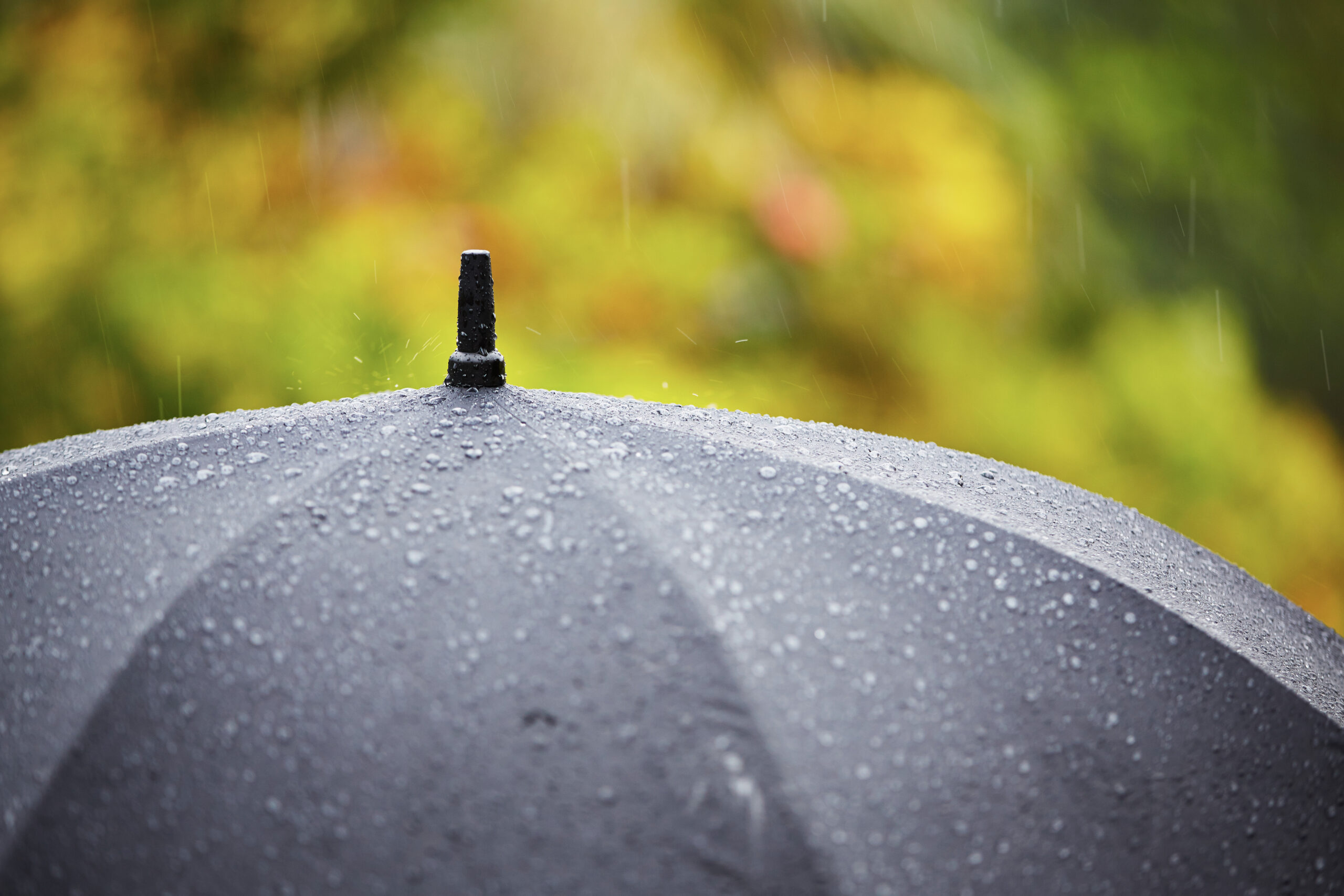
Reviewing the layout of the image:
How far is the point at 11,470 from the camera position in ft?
3.95

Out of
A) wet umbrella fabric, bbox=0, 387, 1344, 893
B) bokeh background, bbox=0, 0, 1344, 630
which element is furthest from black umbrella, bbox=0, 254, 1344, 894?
bokeh background, bbox=0, 0, 1344, 630

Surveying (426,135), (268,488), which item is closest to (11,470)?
(268,488)

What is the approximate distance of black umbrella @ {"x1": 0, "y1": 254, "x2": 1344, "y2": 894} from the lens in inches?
31.5

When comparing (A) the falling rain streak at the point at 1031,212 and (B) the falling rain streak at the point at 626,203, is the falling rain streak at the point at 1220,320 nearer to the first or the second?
(A) the falling rain streak at the point at 1031,212

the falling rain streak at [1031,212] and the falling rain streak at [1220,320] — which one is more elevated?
the falling rain streak at [1031,212]

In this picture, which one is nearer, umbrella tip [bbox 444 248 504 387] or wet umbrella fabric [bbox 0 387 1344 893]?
wet umbrella fabric [bbox 0 387 1344 893]

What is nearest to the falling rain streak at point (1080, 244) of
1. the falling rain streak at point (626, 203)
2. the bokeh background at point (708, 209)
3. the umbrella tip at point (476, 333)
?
the bokeh background at point (708, 209)

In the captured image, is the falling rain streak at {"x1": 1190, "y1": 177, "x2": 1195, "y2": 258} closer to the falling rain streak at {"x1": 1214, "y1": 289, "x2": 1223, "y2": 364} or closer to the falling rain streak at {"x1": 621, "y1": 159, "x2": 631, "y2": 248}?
the falling rain streak at {"x1": 1214, "y1": 289, "x2": 1223, "y2": 364}

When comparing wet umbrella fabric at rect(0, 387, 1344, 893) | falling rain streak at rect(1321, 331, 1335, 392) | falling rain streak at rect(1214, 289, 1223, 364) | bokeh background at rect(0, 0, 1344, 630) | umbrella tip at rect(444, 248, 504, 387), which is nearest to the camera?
wet umbrella fabric at rect(0, 387, 1344, 893)

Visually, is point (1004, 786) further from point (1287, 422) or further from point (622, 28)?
point (1287, 422)

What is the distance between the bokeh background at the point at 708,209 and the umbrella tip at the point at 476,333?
199 centimetres

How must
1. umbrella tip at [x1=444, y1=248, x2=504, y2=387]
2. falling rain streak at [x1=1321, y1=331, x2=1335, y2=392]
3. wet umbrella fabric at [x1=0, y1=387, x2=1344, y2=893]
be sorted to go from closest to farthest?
wet umbrella fabric at [x1=0, y1=387, x2=1344, y2=893]
umbrella tip at [x1=444, y1=248, x2=504, y2=387]
falling rain streak at [x1=1321, y1=331, x2=1335, y2=392]

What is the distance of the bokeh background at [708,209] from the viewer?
321 centimetres

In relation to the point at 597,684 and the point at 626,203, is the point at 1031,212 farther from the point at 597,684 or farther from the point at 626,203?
the point at 597,684
